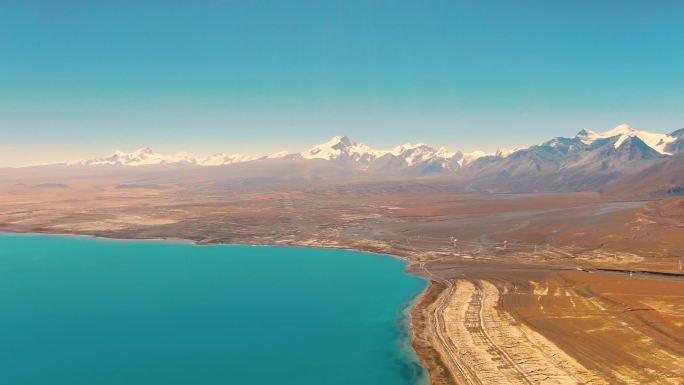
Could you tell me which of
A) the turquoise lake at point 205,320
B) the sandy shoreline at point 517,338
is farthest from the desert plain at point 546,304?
the turquoise lake at point 205,320

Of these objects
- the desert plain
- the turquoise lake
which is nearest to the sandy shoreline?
the desert plain

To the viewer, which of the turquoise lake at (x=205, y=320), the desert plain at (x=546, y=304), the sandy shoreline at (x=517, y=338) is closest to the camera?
the sandy shoreline at (x=517, y=338)

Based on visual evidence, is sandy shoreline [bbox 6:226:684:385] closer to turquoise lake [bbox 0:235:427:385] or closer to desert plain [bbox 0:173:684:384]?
desert plain [bbox 0:173:684:384]

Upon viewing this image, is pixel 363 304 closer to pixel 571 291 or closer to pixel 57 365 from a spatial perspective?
pixel 571 291

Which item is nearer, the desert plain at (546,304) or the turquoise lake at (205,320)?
the desert plain at (546,304)

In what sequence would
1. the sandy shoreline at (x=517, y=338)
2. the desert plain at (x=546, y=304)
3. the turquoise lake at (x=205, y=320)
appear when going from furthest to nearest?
the turquoise lake at (x=205, y=320) < the desert plain at (x=546, y=304) < the sandy shoreline at (x=517, y=338)

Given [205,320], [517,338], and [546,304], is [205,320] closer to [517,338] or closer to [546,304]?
[517,338]

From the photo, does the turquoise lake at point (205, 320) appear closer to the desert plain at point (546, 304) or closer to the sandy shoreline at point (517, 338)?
the sandy shoreline at point (517, 338)

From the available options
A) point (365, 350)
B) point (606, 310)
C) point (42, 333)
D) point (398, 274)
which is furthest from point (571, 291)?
point (42, 333)

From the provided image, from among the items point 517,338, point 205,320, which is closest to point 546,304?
point 517,338
